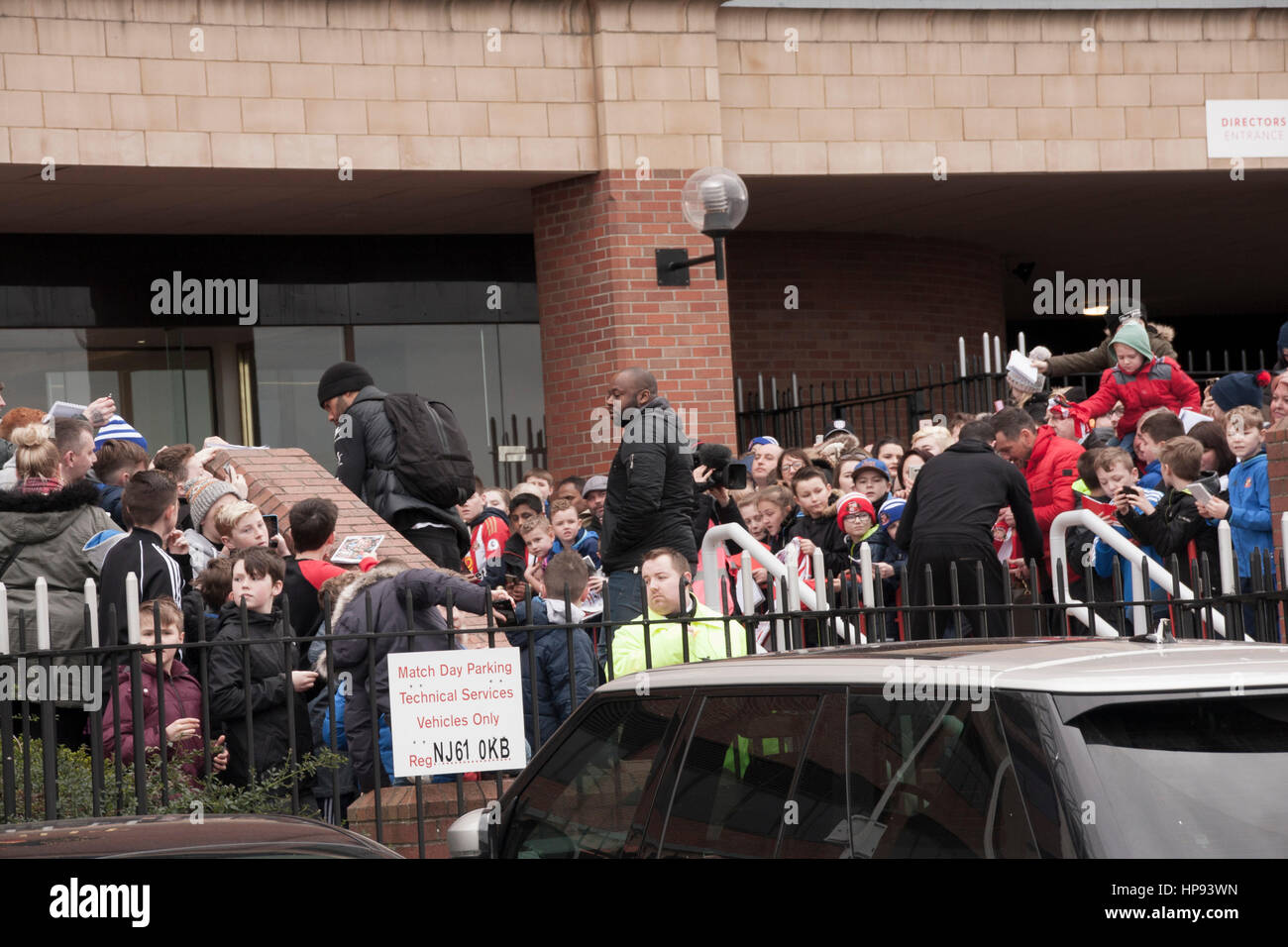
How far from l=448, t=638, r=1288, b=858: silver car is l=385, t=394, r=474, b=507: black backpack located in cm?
499

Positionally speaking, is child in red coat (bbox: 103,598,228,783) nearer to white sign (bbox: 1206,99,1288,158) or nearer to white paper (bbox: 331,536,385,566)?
white paper (bbox: 331,536,385,566)

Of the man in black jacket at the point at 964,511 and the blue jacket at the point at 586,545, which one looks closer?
the man in black jacket at the point at 964,511

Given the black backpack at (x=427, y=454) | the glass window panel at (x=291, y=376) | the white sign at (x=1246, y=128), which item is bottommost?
the black backpack at (x=427, y=454)

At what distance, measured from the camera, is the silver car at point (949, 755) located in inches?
128

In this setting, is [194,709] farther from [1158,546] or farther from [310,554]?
[1158,546]

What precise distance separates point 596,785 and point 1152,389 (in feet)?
27.6

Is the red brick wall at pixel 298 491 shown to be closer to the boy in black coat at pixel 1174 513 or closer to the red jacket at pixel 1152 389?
the boy in black coat at pixel 1174 513

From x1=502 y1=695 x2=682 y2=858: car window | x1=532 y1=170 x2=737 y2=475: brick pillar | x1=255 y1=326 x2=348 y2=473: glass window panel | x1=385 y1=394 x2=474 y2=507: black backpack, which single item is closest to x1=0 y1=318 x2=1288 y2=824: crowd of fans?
x1=385 y1=394 x2=474 y2=507: black backpack

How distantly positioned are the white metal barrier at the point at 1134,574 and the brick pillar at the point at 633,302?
8.28 meters

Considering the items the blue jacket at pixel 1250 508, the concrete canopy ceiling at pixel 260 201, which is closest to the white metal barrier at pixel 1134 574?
the blue jacket at pixel 1250 508

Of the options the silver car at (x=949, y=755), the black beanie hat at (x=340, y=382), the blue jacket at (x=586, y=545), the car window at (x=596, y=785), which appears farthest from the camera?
the blue jacket at (x=586, y=545)

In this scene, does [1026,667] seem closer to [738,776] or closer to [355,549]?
[738,776]

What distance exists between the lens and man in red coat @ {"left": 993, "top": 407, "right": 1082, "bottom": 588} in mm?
10023

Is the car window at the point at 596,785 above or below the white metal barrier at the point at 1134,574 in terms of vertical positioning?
below
